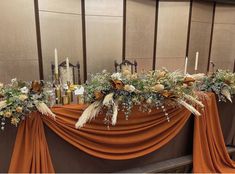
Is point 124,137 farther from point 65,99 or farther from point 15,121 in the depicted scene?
point 15,121

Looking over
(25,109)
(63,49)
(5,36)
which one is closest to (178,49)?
(63,49)

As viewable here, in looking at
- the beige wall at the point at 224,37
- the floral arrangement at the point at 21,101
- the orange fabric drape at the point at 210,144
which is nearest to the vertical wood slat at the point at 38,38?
the floral arrangement at the point at 21,101

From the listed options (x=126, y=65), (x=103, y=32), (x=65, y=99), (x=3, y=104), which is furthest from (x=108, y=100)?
(x=103, y=32)

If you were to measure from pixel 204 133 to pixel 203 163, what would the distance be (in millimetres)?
339

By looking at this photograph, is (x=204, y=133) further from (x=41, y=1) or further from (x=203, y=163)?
(x=41, y=1)

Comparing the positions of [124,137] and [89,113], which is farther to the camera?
[124,137]

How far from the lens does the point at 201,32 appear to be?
5.22 meters

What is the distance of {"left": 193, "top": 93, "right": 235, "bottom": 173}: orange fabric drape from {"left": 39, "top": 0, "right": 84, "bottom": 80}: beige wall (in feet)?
9.80

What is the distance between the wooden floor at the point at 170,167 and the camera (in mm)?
2049

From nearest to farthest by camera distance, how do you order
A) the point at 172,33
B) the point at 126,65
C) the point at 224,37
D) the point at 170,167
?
1. the point at 170,167
2. the point at 126,65
3. the point at 172,33
4. the point at 224,37

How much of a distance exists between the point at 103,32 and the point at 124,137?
3.11m

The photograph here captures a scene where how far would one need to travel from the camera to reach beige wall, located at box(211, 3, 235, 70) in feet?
17.3

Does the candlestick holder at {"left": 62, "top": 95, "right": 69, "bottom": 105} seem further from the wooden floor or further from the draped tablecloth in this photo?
the wooden floor

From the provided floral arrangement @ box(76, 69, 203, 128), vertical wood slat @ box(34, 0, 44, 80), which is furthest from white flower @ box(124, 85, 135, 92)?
vertical wood slat @ box(34, 0, 44, 80)
